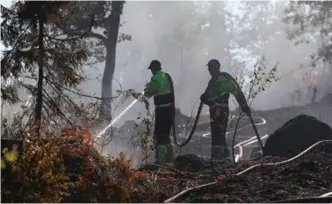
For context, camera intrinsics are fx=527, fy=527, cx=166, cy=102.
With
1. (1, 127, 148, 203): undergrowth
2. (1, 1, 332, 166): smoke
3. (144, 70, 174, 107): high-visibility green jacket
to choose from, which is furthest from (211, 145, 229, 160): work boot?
(1, 1, 332, 166): smoke

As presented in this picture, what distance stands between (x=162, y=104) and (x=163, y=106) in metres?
0.05

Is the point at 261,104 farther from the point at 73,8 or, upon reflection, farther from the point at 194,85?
the point at 73,8

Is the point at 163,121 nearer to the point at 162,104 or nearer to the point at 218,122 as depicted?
the point at 162,104

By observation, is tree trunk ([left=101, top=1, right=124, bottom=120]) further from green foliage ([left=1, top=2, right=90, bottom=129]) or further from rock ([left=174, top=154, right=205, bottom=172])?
green foliage ([left=1, top=2, right=90, bottom=129])

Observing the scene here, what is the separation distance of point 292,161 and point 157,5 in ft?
170

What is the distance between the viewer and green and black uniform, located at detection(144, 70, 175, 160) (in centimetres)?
1069

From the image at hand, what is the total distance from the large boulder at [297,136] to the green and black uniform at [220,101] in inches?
38.7

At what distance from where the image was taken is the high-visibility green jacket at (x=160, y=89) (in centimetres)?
1067

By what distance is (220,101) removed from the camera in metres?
11.5

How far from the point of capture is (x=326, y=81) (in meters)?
52.1

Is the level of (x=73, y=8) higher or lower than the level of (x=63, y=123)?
higher

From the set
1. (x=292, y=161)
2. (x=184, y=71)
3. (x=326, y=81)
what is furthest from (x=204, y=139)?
(x=184, y=71)

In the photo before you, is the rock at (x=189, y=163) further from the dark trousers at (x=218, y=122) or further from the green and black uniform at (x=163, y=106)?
the dark trousers at (x=218, y=122)

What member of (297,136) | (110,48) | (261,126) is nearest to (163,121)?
(297,136)
